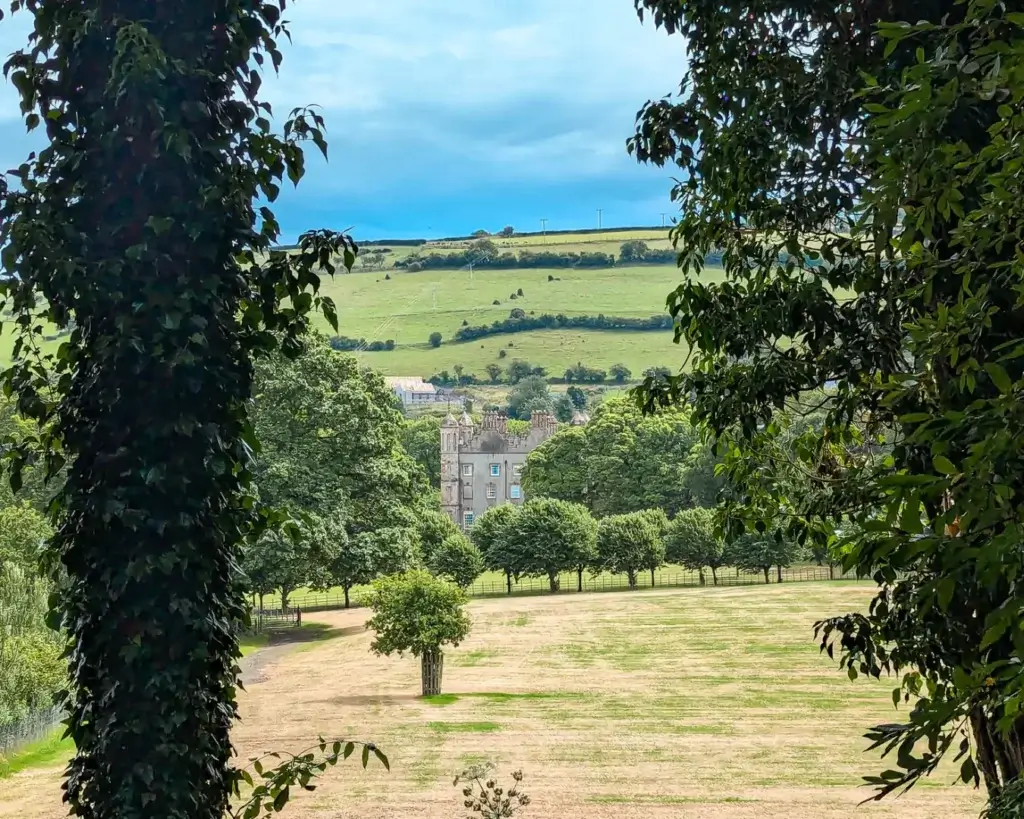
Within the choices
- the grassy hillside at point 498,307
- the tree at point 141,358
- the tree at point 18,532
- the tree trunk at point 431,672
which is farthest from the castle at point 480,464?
the tree at point 141,358

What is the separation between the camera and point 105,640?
6.26ft

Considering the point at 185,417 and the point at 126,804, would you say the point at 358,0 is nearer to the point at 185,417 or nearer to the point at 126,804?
the point at 185,417

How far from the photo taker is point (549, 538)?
72.3 feet

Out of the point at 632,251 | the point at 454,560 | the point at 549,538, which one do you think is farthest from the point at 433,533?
the point at 632,251

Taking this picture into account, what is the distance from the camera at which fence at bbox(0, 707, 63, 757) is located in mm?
7320

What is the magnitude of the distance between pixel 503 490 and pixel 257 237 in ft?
103

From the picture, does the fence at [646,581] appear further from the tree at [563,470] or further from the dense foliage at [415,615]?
the dense foliage at [415,615]

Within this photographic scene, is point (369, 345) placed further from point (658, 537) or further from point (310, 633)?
point (310, 633)

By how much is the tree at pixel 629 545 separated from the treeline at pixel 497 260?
2218 centimetres

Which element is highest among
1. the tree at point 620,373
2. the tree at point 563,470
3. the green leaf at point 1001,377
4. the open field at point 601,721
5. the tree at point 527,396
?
the tree at point 620,373

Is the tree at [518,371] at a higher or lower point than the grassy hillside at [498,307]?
lower

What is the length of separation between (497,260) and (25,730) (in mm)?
39510

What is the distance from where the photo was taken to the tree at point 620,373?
1651 inches

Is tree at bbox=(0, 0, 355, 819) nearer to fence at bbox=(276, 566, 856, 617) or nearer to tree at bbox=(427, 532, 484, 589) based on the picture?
tree at bbox=(427, 532, 484, 589)
